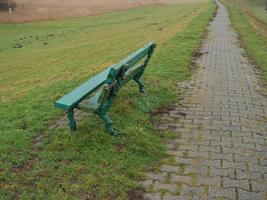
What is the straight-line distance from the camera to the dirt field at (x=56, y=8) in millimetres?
38344

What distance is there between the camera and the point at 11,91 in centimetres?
1032

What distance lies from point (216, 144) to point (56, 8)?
38527 mm

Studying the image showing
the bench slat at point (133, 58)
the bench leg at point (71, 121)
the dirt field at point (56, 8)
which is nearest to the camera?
the bench leg at point (71, 121)

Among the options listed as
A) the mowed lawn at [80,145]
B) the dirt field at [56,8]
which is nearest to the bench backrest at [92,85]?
the mowed lawn at [80,145]

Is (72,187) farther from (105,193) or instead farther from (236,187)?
(236,187)

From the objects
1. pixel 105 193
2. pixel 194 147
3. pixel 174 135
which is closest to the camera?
pixel 105 193

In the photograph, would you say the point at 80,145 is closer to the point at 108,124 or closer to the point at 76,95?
the point at 108,124

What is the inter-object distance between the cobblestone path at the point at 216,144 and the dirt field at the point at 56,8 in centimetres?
3117

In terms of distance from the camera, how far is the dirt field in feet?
126

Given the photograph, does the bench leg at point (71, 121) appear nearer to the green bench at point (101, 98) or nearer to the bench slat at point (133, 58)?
the green bench at point (101, 98)

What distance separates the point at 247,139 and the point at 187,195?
77.3 inches

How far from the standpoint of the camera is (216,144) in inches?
230

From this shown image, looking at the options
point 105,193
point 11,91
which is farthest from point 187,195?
point 11,91

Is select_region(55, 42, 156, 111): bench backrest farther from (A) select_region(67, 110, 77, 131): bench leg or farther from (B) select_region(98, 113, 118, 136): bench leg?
(B) select_region(98, 113, 118, 136): bench leg
